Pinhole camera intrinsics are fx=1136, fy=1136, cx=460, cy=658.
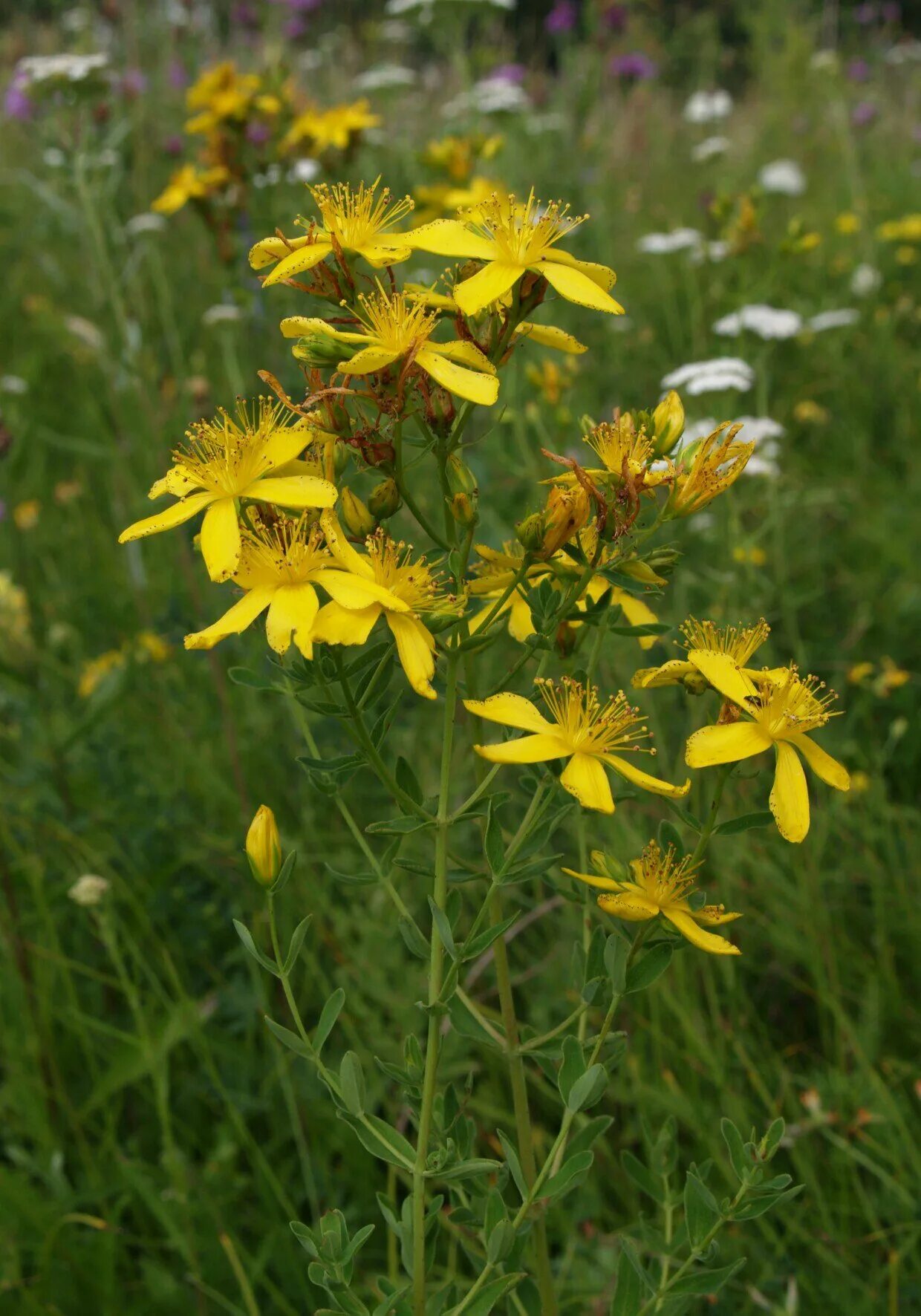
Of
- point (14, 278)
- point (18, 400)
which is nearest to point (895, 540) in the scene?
point (18, 400)

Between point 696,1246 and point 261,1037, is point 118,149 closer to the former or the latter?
point 261,1037

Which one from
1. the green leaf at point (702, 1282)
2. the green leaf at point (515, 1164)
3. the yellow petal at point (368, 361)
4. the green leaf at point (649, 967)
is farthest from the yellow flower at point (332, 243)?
the green leaf at point (702, 1282)

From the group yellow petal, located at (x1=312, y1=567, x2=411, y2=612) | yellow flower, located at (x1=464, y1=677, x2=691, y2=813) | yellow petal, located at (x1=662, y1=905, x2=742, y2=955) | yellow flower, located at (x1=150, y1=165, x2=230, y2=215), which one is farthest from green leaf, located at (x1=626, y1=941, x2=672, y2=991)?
yellow flower, located at (x1=150, y1=165, x2=230, y2=215)

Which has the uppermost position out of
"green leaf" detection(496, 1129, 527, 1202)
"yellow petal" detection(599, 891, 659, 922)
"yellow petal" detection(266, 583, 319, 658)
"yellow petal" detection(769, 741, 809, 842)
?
"yellow petal" detection(266, 583, 319, 658)

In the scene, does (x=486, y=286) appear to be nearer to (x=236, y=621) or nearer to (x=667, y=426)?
(x=667, y=426)

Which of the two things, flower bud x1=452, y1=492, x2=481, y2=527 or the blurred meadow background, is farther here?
the blurred meadow background

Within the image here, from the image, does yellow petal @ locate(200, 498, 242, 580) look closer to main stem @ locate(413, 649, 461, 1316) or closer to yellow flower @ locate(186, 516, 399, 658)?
yellow flower @ locate(186, 516, 399, 658)

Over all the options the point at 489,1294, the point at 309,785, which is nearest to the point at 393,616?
the point at 489,1294

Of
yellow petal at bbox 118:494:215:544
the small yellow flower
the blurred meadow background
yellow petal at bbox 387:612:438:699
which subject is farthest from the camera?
the small yellow flower
